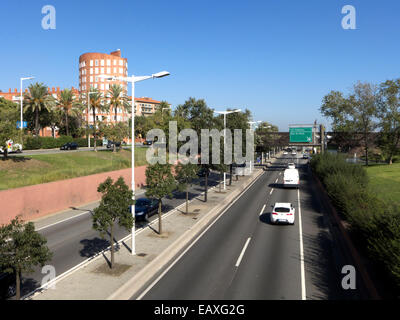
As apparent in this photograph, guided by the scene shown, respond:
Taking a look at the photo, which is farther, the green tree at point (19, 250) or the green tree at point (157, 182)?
the green tree at point (157, 182)

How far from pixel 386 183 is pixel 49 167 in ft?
126

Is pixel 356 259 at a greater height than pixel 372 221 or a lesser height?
lesser

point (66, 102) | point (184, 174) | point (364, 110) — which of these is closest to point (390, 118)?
point (364, 110)

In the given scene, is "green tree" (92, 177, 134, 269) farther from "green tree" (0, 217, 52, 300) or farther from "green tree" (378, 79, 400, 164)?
"green tree" (378, 79, 400, 164)

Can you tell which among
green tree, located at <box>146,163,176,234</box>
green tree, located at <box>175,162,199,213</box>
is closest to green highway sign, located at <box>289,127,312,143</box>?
green tree, located at <box>175,162,199,213</box>

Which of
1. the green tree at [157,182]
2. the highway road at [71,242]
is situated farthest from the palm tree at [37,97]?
the green tree at [157,182]

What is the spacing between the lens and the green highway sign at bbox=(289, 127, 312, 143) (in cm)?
5959

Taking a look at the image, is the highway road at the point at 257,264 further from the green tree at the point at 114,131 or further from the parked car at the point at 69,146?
the parked car at the point at 69,146

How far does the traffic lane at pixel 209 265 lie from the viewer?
12312mm

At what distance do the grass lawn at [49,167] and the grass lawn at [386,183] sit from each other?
94.1 feet

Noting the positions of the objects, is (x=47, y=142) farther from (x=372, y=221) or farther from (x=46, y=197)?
(x=372, y=221)

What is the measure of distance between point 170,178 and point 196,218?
521cm

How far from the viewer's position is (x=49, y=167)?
114 ft
